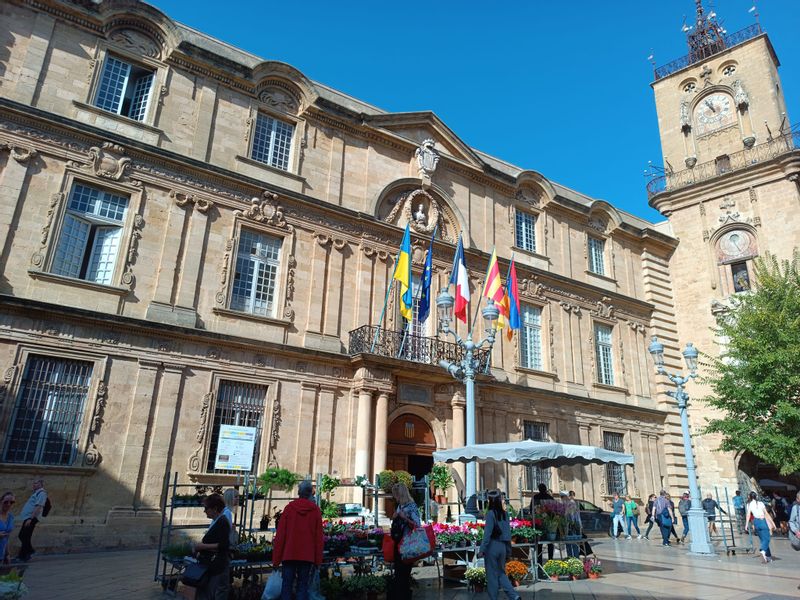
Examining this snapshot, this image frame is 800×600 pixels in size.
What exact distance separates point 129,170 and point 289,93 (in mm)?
5784

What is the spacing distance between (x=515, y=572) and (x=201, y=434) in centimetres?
797

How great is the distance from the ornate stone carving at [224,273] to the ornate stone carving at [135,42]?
574cm

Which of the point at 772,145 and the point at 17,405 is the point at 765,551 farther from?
the point at 772,145

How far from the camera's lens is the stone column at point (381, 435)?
1513cm

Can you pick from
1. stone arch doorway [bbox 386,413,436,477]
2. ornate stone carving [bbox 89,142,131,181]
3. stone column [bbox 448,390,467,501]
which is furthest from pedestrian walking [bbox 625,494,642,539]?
ornate stone carving [bbox 89,142,131,181]

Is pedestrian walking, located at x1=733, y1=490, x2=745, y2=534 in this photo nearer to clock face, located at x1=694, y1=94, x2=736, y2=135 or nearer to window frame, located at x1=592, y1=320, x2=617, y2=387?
window frame, located at x1=592, y1=320, x2=617, y2=387

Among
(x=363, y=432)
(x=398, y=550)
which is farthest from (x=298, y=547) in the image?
(x=363, y=432)

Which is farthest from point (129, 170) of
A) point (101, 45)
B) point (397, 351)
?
point (397, 351)

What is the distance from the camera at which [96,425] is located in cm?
1235

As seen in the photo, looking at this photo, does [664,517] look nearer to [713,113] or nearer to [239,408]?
[239,408]

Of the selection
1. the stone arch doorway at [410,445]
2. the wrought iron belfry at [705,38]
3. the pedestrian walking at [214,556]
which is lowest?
the pedestrian walking at [214,556]

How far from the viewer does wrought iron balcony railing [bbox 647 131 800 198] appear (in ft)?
78.7

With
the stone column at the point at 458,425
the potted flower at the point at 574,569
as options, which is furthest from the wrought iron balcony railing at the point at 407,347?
the potted flower at the point at 574,569

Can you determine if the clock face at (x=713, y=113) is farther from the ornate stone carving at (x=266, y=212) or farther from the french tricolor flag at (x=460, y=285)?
the ornate stone carving at (x=266, y=212)
